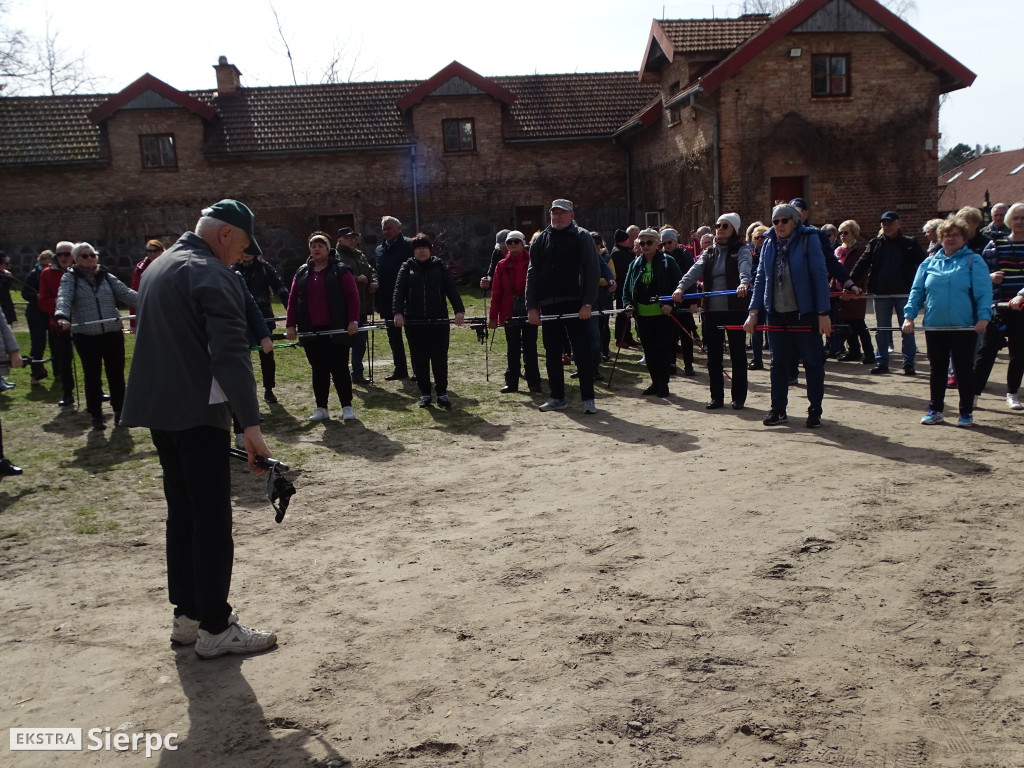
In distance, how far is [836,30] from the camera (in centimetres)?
2359

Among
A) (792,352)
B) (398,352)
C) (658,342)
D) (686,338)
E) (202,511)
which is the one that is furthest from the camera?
(398,352)

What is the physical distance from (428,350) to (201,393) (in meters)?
6.69

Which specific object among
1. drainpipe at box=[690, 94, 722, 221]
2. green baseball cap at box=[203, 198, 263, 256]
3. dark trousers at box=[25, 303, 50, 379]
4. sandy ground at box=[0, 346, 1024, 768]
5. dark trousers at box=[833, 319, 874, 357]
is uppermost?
drainpipe at box=[690, 94, 722, 221]

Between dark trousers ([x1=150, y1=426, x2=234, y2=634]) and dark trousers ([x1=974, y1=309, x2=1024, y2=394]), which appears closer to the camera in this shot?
dark trousers ([x1=150, y1=426, x2=234, y2=634])

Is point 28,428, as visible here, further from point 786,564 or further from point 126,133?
point 126,133

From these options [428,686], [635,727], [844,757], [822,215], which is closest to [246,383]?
[428,686]

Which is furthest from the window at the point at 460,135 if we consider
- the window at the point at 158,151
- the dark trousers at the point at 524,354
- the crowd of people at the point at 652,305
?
the dark trousers at the point at 524,354

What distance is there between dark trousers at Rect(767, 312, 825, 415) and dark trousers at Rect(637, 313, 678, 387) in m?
1.81

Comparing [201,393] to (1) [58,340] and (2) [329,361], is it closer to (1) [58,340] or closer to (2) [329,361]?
(2) [329,361]

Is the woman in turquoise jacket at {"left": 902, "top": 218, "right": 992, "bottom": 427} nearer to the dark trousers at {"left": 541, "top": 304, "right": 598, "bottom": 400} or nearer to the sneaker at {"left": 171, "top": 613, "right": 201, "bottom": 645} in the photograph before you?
the dark trousers at {"left": 541, "top": 304, "right": 598, "bottom": 400}

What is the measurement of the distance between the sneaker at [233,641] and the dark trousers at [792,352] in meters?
5.87

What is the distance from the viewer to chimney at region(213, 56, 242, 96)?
3133 cm

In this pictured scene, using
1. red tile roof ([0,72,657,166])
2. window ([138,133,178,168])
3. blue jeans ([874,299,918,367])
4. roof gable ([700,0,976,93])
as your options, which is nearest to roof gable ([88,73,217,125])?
red tile roof ([0,72,657,166])

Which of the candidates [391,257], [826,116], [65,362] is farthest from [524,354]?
[826,116]
